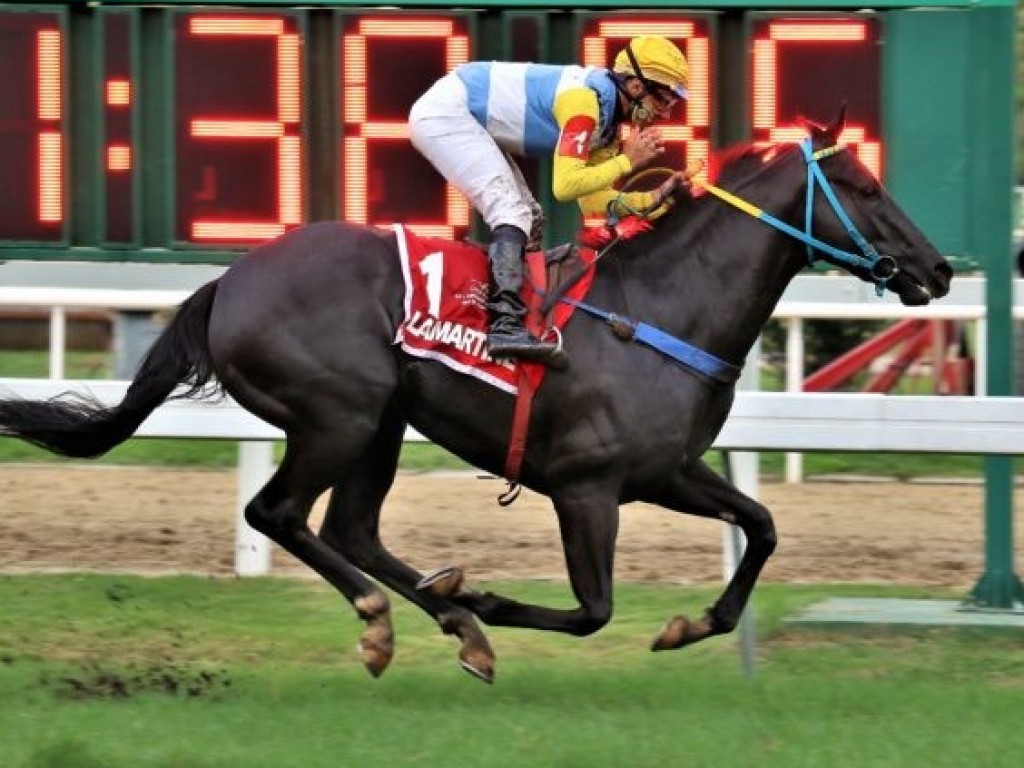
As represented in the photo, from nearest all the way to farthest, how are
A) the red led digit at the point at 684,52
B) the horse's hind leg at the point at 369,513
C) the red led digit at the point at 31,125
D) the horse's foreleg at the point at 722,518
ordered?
the horse's foreleg at the point at 722,518
the horse's hind leg at the point at 369,513
the red led digit at the point at 684,52
the red led digit at the point at 31,125

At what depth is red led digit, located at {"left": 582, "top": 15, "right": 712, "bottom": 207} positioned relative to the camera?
7926 millimetres

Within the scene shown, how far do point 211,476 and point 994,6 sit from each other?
508cm

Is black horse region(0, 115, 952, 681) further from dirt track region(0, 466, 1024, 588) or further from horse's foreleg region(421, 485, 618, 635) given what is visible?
dirt track region(0, 466, 1024, 588)

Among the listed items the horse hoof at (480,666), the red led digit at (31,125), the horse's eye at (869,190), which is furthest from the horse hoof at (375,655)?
the red led digit at (31,125)

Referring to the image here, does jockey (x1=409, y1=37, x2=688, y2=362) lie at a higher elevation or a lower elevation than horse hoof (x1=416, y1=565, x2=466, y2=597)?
higher

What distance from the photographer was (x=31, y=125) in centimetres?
809

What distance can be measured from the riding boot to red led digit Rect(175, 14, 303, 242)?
1.40m

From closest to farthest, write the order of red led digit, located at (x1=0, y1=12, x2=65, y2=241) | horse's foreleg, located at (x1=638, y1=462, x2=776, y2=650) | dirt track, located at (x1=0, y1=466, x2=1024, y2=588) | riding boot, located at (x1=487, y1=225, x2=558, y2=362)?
riding boot, located at (x1=487, y1=225, x2=558, y2=362)
horse's foreleg, located at (x1=638, y1=462, x2=776, y2=650)
red led digit, located at (x1=0, y1=12, x2=65, y2=241)
dirt track, located at (x1=0, y1=466, x2=1024, y2=588)

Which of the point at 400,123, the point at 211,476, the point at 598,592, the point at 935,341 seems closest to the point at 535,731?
the point at 598,592

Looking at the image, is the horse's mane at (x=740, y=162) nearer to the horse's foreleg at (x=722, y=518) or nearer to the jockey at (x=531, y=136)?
the jockey at (x=531, y=136)

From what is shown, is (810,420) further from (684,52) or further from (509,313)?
(509,313)

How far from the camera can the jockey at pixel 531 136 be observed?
22.1 ft

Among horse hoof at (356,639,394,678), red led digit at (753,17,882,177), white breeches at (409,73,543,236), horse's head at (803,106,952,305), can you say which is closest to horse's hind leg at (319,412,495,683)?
horse hoof at (356,639,394,678)

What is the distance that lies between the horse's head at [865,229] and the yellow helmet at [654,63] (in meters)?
0.46
